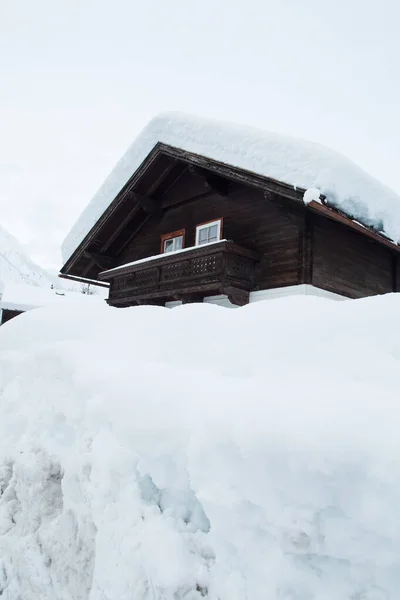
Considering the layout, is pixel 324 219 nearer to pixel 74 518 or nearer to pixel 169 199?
pixel 169 199

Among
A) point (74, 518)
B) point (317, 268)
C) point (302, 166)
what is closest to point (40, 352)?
point (74, 518)

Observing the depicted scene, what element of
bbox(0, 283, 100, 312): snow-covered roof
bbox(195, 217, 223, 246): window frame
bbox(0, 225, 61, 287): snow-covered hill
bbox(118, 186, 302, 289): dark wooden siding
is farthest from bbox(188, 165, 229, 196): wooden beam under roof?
bbox(0, 225, 61, 287): snow-covered hill

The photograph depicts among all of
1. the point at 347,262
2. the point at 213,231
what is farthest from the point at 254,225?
the point at 347,262

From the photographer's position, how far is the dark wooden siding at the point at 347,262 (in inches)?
354

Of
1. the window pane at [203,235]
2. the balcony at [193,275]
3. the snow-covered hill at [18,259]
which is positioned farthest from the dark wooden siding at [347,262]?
the snow-covered hill at [18,259]

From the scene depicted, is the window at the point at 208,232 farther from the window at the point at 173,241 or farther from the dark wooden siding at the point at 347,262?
the dark wooden siding at the point at 347,262

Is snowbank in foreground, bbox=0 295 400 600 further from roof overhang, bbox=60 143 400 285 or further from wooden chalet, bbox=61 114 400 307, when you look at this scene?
roof overhang, bbox=60 143 400 285

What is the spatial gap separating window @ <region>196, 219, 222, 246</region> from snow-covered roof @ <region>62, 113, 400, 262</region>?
2019mm

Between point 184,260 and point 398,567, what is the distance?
30.0 ft

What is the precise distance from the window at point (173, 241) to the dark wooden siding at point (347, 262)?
4.16 metres

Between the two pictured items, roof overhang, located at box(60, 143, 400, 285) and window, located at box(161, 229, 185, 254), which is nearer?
roof overhang, located at box(60, 143, 400, 285)

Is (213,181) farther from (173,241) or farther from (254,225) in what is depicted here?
(173,241)

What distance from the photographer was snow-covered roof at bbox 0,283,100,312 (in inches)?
973

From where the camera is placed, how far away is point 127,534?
179 cm
